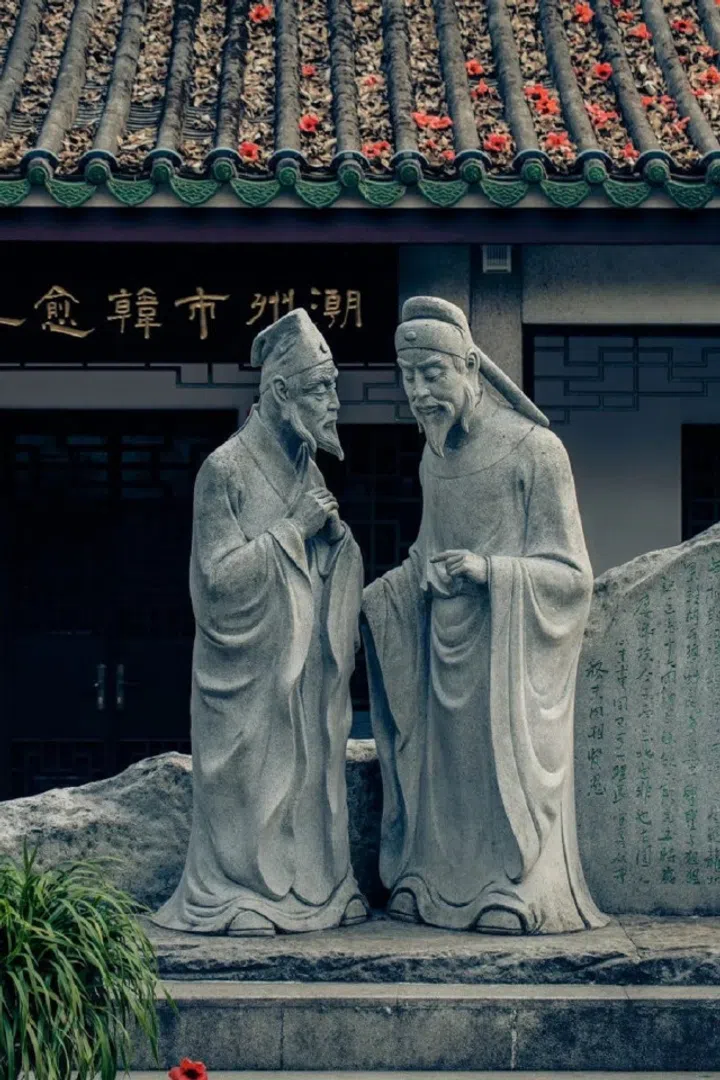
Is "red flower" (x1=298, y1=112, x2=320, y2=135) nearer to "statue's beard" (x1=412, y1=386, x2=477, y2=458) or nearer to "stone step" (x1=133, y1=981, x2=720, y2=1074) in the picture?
"statue's beard" (x1=412, y1=386, x2=477, y2=458)

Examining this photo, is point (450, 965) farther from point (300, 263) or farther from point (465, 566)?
point (300, 263)

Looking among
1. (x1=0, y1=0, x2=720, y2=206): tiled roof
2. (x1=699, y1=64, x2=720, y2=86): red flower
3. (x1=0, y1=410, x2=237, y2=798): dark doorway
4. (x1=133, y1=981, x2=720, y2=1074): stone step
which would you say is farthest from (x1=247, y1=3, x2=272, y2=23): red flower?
(x1=133, y1=981, x2=720, y2=1074): stone step

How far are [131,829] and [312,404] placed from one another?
174 centimetres

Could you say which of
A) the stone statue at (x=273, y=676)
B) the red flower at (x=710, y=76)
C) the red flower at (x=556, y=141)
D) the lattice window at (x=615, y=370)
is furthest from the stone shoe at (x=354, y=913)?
the red flower at (x=710, y=76)

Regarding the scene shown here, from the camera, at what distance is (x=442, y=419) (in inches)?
349

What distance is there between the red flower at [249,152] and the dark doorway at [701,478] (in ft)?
11.9

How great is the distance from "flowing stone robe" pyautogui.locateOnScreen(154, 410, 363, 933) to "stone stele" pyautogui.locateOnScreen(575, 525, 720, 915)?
991 mm

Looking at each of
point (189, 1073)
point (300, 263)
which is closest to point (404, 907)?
point (189, 1073)

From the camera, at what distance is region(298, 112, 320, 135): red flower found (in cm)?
1152

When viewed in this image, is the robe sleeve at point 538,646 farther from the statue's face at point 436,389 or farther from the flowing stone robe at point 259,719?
the flowing stone robe at point 259,719

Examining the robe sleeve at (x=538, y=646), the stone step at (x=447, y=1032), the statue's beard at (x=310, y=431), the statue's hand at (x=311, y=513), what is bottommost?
the stone step at (x=447, y=1032)

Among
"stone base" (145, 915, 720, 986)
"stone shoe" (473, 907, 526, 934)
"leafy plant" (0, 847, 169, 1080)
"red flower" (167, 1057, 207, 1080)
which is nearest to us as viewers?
"red flower" (167, 1057, 207, 1080)

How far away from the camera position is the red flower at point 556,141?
11.2m

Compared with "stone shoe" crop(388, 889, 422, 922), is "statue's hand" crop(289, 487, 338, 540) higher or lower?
higher
